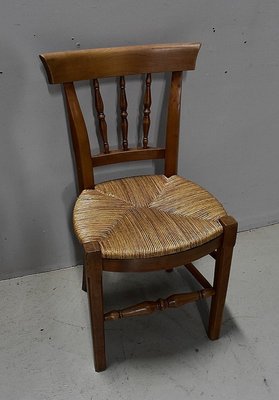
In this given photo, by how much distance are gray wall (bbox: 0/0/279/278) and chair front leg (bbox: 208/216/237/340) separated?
49 centimetres

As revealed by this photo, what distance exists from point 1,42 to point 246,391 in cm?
121

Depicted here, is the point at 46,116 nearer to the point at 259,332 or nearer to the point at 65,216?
the point at 65,216

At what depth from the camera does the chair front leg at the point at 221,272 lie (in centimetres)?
103

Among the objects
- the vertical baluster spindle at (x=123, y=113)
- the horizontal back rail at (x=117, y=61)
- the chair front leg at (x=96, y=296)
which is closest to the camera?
the chair front leg at (x=96, y=296)

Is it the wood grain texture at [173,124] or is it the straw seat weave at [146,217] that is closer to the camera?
the straw seat weave at [146,217]

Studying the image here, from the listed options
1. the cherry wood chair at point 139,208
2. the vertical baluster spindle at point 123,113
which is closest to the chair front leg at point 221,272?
the cherry wood chair at point 139,208

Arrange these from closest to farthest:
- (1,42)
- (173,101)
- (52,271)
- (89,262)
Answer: (89,262)
(1,42)
(173,101)
(52,271)

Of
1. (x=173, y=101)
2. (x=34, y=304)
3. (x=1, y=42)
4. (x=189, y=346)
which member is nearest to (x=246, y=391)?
(x=189, y=346)

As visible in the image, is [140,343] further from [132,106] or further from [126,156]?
[132,106]

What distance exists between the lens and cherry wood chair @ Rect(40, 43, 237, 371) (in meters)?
0.97

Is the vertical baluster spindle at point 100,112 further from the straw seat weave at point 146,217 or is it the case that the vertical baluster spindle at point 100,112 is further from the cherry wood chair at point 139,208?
the straw seat weave at point 146,217

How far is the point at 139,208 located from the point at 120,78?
1.30 ft

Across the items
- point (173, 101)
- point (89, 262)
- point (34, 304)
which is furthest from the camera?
point (34, 304)

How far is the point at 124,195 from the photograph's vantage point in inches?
45.9
